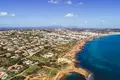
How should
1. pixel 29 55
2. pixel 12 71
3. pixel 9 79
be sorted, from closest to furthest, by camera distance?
pixel 9 79, pixel 12 71, pixel 29 55

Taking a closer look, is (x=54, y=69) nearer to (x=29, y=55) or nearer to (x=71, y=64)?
(x=71, y=64)

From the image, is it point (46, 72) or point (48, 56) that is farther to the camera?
point (48, 56)

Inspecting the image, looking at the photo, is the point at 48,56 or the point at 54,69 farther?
the point at 48,56

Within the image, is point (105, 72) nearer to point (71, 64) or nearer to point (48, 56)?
point (71, 64)

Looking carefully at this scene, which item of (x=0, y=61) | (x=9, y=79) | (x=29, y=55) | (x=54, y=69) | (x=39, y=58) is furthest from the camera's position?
(x=29, y=55)

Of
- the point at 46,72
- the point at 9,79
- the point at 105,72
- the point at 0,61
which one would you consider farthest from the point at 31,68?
the point at 105,72

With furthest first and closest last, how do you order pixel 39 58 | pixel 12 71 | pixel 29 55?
pixel 29 55 → pixel 39 58 → pixel 12 71

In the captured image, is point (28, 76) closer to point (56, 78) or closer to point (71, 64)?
point (56, 78)

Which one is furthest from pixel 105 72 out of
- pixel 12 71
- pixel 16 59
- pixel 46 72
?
pixel 16 59

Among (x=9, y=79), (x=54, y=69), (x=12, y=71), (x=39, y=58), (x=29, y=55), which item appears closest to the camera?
(x=9, y=79)
